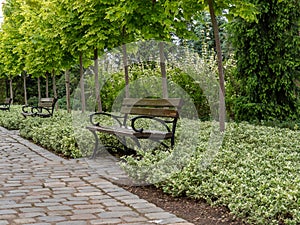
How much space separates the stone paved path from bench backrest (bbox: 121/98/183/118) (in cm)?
94

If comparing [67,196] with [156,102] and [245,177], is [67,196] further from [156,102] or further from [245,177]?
[156,102]

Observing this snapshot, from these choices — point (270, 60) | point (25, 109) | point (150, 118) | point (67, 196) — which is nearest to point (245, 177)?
point (67, 196)

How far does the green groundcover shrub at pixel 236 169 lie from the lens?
3896mm

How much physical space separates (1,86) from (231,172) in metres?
30.6

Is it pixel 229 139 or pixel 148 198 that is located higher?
pixel 229 139

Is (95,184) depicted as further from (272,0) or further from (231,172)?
(272,0)

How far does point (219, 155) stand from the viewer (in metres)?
5.89

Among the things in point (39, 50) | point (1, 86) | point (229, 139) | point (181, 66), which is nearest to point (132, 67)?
point (181, 66)

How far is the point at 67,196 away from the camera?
16.7 ft

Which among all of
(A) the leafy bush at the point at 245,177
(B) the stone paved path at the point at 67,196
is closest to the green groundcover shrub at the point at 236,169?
(A) the leafy bush at the point at 245,177

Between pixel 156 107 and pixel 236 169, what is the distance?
Answer: 2.47m

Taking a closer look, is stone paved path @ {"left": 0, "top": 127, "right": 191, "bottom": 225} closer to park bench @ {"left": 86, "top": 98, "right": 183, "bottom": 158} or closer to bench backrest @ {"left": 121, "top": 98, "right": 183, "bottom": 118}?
park bench @ {"left": 86, "top": 98, "right": 183, "bottom": 158}

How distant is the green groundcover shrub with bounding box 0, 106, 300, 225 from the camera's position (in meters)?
3.90

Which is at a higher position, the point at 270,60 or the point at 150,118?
the point at 270,60
